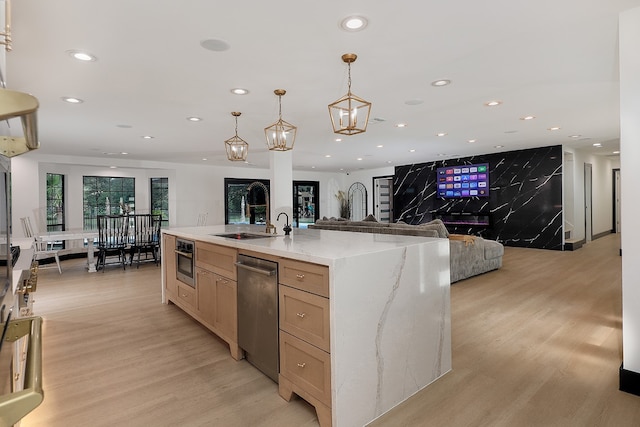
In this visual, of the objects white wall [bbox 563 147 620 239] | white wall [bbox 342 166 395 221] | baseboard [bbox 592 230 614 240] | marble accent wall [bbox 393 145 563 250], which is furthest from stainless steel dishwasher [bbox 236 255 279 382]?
baseboard [bbox 592 230 614 240]

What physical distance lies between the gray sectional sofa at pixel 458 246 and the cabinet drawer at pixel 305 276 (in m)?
2.89

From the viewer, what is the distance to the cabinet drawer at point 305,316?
181 centimetres

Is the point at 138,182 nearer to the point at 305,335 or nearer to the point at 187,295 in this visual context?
the point at 187,295

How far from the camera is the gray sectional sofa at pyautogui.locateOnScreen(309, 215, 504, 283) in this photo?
4738 millimetres

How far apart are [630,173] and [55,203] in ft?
33.2

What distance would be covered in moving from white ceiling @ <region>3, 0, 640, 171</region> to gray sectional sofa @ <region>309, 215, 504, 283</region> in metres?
1.59

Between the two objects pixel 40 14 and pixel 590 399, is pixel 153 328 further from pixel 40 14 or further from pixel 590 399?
pixel 590 399

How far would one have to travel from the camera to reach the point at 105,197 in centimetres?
880

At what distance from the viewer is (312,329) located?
1.89 meters

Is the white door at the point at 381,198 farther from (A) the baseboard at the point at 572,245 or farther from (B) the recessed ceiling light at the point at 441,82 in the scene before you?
(B) the recessed ceiling light at the point at 441,82

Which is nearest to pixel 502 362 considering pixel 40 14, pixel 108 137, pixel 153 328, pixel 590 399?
pixel 590 399

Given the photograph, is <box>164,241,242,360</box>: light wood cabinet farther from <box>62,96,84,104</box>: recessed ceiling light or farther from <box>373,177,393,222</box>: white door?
<box>373,177,393,222</box>: white door

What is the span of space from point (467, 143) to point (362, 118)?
11.2ft

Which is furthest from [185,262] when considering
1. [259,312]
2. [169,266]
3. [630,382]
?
[630,382]
